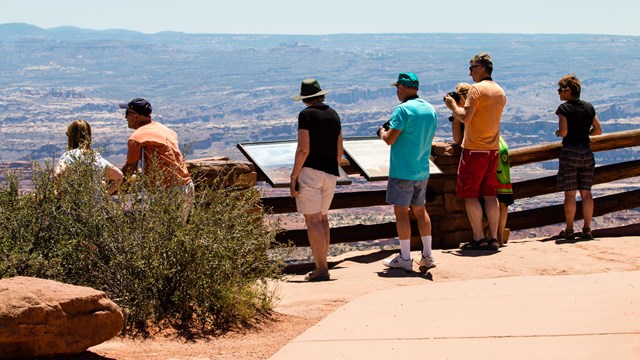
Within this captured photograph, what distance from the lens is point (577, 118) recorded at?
9.34 metres

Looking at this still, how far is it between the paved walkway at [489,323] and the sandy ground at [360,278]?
0.86ft

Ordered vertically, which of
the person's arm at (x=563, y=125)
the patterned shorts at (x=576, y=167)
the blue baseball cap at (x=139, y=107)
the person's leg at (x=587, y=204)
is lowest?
the person's leg at (x=587, y=204)

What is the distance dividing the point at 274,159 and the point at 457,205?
1884 mm

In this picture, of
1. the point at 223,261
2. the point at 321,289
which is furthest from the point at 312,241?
the point at 223,261

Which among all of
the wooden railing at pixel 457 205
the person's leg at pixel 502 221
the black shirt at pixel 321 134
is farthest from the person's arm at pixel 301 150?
the person's leg at pixel 502 221

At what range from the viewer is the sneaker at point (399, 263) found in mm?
8266

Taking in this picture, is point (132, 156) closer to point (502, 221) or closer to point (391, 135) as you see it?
point (391, 135)

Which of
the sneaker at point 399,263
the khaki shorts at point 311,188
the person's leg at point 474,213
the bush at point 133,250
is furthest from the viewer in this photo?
the person's leg at point 474,213

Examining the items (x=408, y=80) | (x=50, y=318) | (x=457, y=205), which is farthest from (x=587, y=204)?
(x=50, y=318)

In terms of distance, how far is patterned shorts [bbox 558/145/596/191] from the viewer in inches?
374

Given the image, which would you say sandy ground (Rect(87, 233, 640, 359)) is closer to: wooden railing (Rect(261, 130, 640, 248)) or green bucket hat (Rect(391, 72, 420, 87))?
wooden railing (Rect(261, 130, 640, 248))

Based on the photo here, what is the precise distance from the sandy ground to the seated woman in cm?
136

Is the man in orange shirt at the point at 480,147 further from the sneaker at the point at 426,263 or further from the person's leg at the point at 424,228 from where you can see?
the sneaker at the point at 426,263

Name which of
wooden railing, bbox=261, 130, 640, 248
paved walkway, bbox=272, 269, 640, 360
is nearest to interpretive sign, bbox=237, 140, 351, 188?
wooden railing, bbox=261, 130, 640, 248
